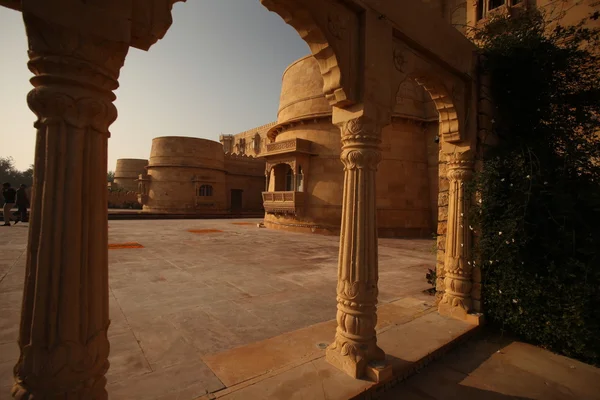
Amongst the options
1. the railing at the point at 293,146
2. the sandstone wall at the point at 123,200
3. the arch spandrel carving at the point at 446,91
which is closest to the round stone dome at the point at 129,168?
the sandstone wall at the point at 123,200

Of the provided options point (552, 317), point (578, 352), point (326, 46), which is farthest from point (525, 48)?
point (578, 352)

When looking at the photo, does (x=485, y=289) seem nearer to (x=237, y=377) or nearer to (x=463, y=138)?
(x=463, y=138)

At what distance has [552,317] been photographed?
11.0 feet

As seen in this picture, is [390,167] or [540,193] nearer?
[540,193]

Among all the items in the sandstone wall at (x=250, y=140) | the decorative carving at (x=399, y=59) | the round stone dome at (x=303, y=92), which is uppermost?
the sandstone wall at (x=250, y=140)

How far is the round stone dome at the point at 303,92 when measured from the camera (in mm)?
14320

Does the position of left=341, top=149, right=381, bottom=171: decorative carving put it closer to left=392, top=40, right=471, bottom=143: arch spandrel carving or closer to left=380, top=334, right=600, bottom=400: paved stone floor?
left=392, top=40, right=471, bottom=143: arch spandrel carving

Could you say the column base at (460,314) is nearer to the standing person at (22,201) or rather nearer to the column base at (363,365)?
the column base at (363,365)

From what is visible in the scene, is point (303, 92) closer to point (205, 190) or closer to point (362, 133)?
point (362, 133)

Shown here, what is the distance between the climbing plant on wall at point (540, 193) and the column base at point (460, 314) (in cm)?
27

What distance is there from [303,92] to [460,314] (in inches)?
513

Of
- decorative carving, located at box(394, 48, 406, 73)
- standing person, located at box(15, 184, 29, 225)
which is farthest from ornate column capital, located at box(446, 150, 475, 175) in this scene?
standing person, located at box(15, 184, 29, 225)

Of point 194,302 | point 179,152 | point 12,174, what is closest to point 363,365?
point 194,302

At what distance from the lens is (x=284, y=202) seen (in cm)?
1479
